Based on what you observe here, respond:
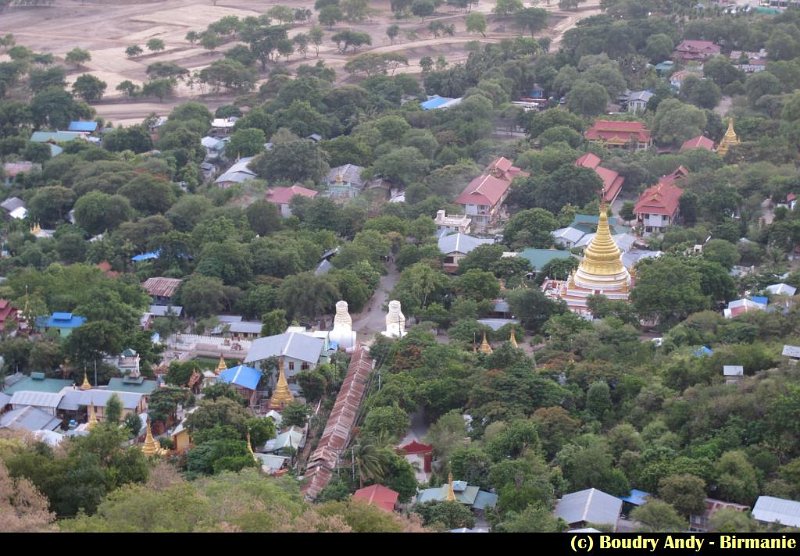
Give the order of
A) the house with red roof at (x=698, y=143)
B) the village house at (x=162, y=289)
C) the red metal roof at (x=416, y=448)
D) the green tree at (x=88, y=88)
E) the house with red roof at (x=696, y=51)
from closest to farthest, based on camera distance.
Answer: the red metal roof at (x=416, y=448) < the village house at (x=162, y=289) < the house with red roof at (x=698, y=143) < the green tree at (x=88, y=88) < the house with red roof at (x=696, y=51)

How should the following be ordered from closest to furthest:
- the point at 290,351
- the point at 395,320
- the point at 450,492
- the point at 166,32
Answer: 1. the point at 450,492
2. the point at 290,351
3. the point at 395,320
4. the point at 166,32

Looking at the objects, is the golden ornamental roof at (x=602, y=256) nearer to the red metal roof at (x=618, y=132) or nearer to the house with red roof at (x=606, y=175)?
the house with red roof at (x=606, y=175)

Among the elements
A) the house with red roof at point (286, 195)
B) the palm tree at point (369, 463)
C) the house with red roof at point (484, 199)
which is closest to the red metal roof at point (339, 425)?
the palm tree at point (369, 463)

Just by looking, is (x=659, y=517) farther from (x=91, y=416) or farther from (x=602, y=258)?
(x=602, y=258)

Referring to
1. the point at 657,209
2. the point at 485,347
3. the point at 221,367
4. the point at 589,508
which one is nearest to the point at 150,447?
the point at 221,367
